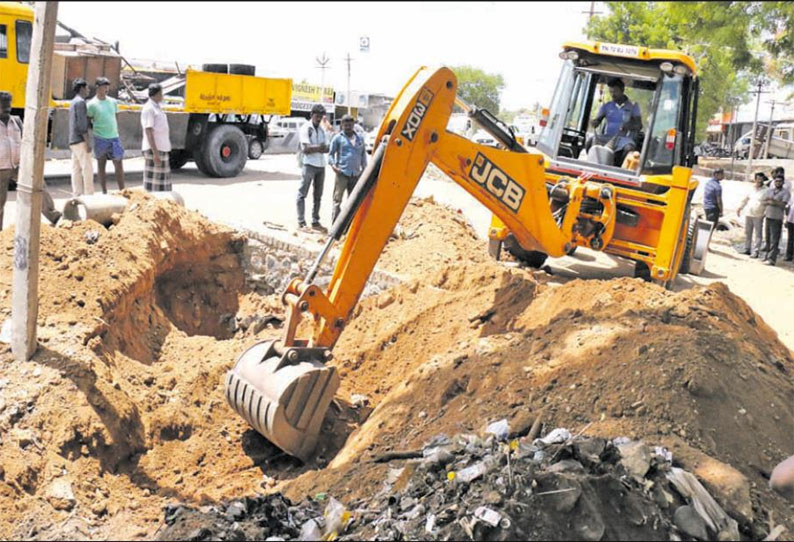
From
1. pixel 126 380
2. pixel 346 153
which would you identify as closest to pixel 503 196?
pixel 126 380

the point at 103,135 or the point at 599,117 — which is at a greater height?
the point at 599,117

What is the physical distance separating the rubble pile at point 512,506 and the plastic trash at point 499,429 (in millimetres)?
378

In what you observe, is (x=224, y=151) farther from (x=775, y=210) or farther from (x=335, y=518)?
(x=335, y=518)

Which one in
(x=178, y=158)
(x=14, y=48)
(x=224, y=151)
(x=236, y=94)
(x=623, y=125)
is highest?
(x=14, y=48)

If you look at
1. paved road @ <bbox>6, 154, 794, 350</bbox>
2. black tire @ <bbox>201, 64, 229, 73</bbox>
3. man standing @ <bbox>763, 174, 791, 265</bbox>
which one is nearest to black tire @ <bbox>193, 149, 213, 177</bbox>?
paved road @ <bbox>6, 154, 794, 350</bbox>

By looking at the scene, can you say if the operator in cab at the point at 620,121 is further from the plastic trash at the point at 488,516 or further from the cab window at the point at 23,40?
the cab window at the point at 23,40

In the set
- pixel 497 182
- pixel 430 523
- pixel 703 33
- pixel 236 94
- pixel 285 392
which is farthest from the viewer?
pixel 236 94

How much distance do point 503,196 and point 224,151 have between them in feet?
35.0

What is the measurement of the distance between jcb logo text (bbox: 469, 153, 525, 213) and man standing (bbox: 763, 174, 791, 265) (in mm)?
7547

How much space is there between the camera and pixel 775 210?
41.3ft

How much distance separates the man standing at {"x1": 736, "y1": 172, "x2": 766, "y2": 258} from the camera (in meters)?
12.9

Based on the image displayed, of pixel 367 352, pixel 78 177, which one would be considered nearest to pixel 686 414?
pixel 367 352

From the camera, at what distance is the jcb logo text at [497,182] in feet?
20.9

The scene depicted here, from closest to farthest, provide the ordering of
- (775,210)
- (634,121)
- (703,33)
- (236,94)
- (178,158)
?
(703,33) < (634,121) < (775,210) < (236,94) < (178,158)
